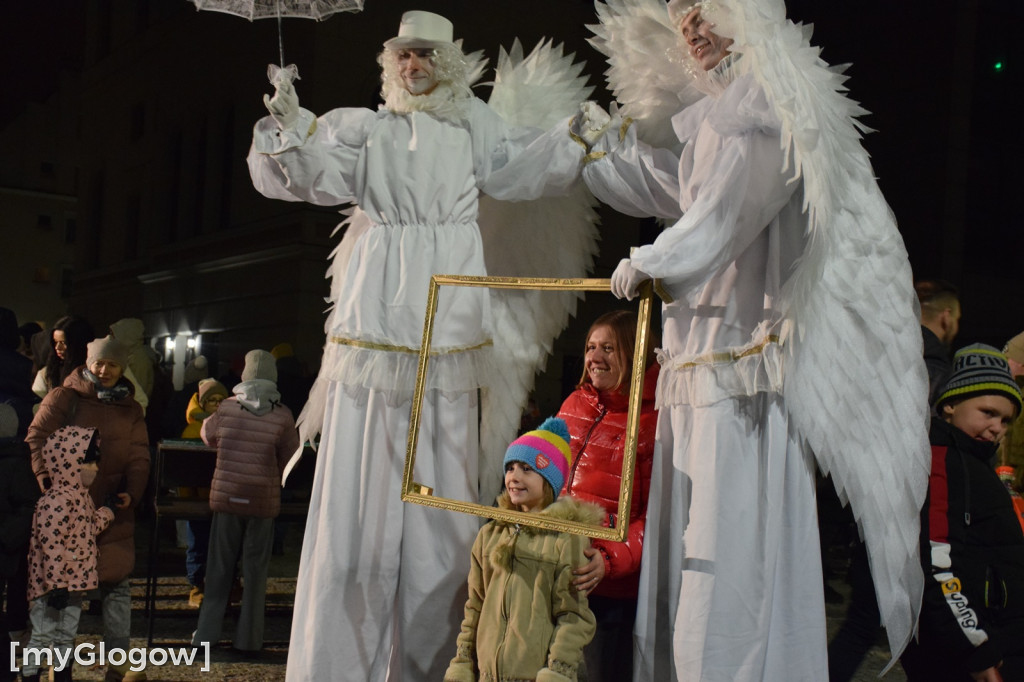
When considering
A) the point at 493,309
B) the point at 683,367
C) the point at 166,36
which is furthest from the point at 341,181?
the point at 166,36

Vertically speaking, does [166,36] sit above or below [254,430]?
above

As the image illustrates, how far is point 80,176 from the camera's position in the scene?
691 inches

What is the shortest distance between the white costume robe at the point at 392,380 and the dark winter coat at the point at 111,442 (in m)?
1.63

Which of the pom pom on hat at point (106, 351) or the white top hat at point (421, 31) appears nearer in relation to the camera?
the white top hat at point (421, 31)

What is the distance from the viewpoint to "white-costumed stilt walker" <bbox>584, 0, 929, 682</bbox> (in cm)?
230

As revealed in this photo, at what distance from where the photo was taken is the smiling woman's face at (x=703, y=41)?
8.30ft

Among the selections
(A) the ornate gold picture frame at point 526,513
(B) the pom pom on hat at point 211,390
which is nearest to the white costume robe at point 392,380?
(A) the ornate gold picture frame at point 526,513

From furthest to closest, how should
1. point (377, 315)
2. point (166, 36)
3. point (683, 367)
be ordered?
point (166, 36) < point (377, 315) < point (683, 367)

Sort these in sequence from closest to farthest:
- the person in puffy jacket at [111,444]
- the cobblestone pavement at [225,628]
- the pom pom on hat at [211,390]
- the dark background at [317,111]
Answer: the person in puffy jacket at [111,444]
the cobblestone pavement at [225,628]
the pom pom on hat at [211,390]
the dark background at [317,111]

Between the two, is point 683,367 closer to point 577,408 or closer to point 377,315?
point 577,408

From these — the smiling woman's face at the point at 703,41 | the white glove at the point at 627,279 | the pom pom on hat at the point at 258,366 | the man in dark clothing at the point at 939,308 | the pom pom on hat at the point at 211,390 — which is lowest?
the pom pom on hat at the point at 211,390

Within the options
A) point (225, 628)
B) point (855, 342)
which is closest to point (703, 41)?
point (855, 342)

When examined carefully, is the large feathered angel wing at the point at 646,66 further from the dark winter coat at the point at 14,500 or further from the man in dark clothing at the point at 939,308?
the dark winter coat at the point at 14,500

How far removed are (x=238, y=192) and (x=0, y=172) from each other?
321 inches
